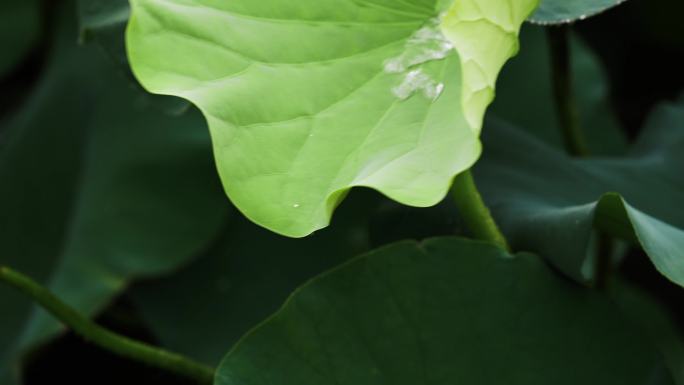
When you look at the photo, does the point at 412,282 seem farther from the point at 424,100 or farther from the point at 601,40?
the point at 601,40

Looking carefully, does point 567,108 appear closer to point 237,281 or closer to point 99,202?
point 237,281

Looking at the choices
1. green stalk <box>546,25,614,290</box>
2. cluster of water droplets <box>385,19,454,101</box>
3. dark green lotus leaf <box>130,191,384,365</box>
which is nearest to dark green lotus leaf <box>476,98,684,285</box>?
green stalk <box>546,25,614,290</box>

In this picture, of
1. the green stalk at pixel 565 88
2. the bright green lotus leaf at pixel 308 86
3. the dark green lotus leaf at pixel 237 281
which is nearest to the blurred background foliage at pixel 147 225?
the dark green lotus leaf at pixel 237 281

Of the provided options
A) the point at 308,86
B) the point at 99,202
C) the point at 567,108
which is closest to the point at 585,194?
the point at 567,108

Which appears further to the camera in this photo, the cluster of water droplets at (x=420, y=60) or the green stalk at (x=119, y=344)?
the green stalk at (x=119, y=344)

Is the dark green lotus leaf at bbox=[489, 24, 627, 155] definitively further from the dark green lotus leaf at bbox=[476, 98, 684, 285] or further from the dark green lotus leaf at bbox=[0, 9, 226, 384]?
the dark green lotus leaf at bbox=[0, 9, 226, 384]

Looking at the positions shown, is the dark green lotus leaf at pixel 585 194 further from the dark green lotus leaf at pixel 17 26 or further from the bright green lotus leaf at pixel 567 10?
the dark green lotus leaf at pixel 17 26
